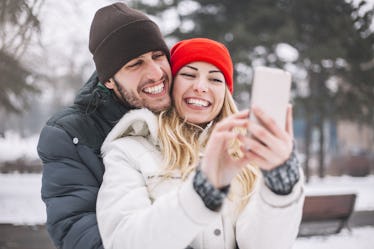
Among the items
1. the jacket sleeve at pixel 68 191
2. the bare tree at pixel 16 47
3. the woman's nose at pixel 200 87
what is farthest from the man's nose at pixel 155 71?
the bare tree at pixel 16 47

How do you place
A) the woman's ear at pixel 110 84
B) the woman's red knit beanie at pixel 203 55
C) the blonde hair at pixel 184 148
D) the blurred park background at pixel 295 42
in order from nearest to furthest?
the blonde hair at pixel 184 148, the woman's red knit beanie at pixel 203 55, the woman's ear at pixel 110 84, the blurred park background at pixel 295 42

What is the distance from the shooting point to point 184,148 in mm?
1841

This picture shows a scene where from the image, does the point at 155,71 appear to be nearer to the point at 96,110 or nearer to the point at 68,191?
the point at 96,110

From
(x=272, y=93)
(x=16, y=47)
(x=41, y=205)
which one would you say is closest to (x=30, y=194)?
(x=41, y=205)

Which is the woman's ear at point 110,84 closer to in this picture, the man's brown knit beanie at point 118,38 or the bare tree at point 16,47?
the man's brown knit beanie at point 118,38

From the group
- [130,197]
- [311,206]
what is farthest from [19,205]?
[130,197]

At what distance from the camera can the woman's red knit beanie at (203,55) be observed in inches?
82.0

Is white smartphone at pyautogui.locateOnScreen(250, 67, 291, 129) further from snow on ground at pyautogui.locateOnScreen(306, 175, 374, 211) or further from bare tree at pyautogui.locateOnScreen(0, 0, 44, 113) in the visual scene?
snow on ground at pyautogui.locateOnScreen(306, 175, 374, 211)

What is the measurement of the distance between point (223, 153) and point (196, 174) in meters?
0.11

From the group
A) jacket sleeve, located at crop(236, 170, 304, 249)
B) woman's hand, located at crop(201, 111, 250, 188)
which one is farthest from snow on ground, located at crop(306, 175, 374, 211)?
woman's hand, located at crop(201, 111, 250, 188)

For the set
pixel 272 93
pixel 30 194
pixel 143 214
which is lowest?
pixel 30 194

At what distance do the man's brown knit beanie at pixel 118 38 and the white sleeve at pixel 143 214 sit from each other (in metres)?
0.81

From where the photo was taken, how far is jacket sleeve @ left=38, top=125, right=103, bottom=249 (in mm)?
1777

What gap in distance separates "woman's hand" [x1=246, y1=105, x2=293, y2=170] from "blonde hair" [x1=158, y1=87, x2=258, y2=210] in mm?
597
